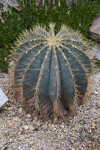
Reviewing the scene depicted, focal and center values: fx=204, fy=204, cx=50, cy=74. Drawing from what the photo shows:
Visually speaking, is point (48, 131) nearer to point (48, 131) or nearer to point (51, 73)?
point (48, 131)

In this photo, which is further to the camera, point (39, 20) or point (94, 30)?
point (94, 30)

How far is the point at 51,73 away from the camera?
209 centimetres

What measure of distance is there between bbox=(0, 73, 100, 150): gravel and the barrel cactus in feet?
0.48

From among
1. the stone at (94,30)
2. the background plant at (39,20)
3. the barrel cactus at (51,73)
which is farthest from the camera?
the stone at (94,30)

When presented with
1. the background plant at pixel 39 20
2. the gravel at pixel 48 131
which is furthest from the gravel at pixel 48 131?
the background plant at pixel 39 20

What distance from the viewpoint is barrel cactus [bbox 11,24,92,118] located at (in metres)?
2.08

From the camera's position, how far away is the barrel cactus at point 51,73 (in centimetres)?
208

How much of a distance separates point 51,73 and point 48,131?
2.15 feet

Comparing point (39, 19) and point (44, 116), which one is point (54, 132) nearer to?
point (44, 116)

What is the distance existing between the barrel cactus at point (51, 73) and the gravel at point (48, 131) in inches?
5.8

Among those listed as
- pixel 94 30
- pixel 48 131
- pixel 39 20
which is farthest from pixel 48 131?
pixel 94 30

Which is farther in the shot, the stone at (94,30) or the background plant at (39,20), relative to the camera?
the stone at (94,30)

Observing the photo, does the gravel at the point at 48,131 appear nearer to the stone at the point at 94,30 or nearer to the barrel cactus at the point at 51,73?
the barrel cactus at the point at 51,73

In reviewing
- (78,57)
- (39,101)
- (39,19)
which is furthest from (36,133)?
(39,19)
